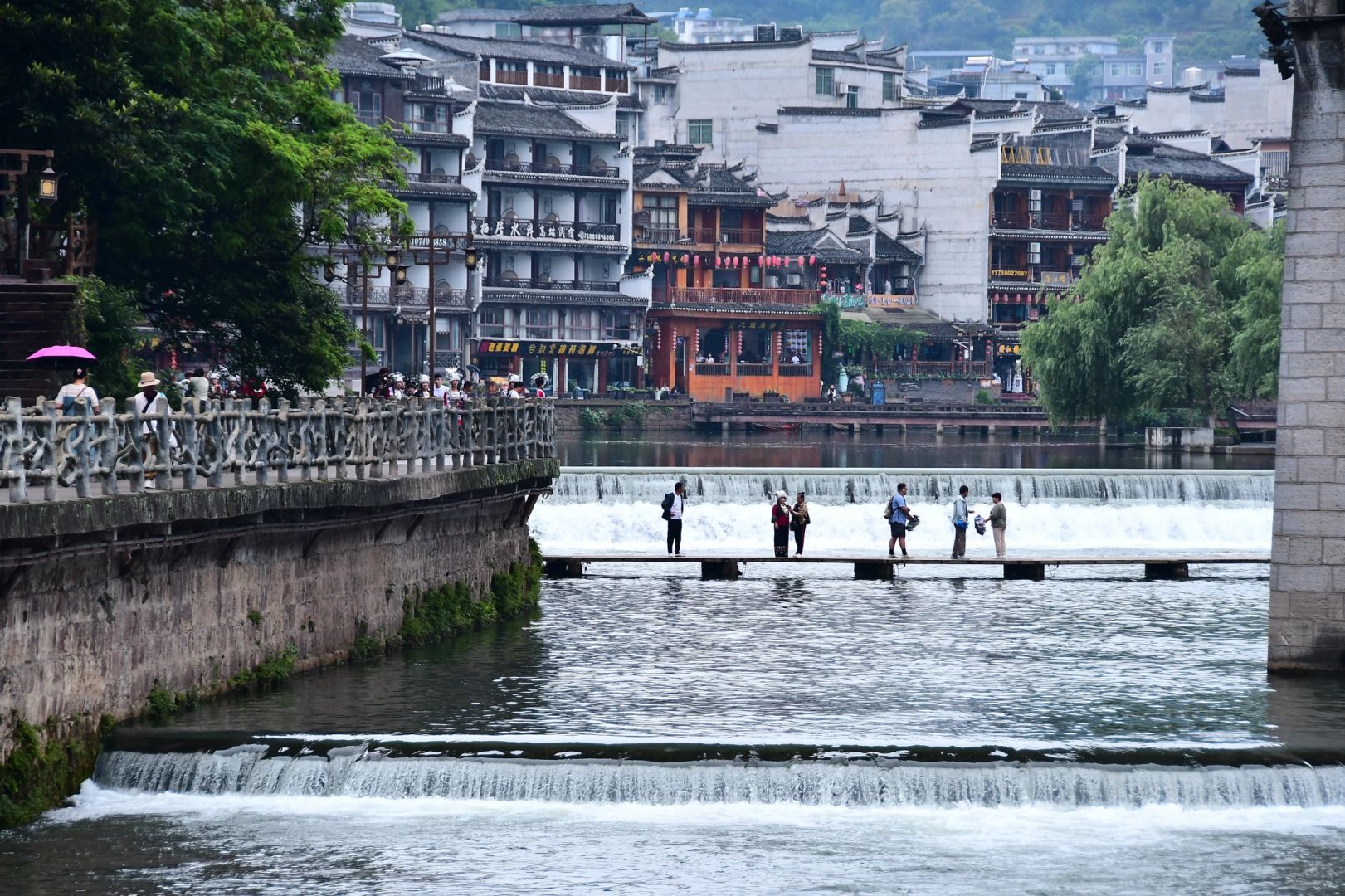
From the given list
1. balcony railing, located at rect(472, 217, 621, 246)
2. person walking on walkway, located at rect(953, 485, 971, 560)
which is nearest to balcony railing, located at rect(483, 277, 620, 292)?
balcony railing, located at rect(472, 217, 621, 246)

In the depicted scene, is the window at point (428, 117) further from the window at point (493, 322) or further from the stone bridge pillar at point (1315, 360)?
the stone bridge pillar at point (1315, 360)

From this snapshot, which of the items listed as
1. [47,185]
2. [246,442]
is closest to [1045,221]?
[47,185]

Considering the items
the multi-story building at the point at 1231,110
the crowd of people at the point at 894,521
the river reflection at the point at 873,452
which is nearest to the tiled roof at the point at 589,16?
the multi-story building at the point at 1231,110

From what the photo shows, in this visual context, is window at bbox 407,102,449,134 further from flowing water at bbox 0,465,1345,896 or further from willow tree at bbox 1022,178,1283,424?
flowing water at bbox 0,465,1345,896

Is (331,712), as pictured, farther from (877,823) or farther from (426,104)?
(426,104)

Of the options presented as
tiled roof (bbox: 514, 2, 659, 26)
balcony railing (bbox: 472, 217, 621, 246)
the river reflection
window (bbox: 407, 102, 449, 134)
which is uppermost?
tiled roof (bbox: 514, 2, 659, 26)

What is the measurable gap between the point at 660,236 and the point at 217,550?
94.9 m

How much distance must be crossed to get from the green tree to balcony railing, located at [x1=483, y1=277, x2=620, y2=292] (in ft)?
220

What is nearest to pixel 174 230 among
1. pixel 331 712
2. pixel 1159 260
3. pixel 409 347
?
pixel 331 712

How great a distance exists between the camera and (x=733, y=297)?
124875 millimetres

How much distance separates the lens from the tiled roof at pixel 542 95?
12225cm

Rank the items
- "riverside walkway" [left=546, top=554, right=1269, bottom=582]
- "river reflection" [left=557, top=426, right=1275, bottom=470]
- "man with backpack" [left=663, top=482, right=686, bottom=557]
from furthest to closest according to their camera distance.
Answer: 1. "river reflection" [left=557, top=426, right=1275, bottom=470]
2. "man with backpack" [left=663, top=482, right=686, bottom=557]
3. "riverside walkway" [left=546, top=554, right=1269, bottom=582]

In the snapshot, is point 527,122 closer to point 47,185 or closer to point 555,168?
point 555,168

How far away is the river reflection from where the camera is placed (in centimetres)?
8387
